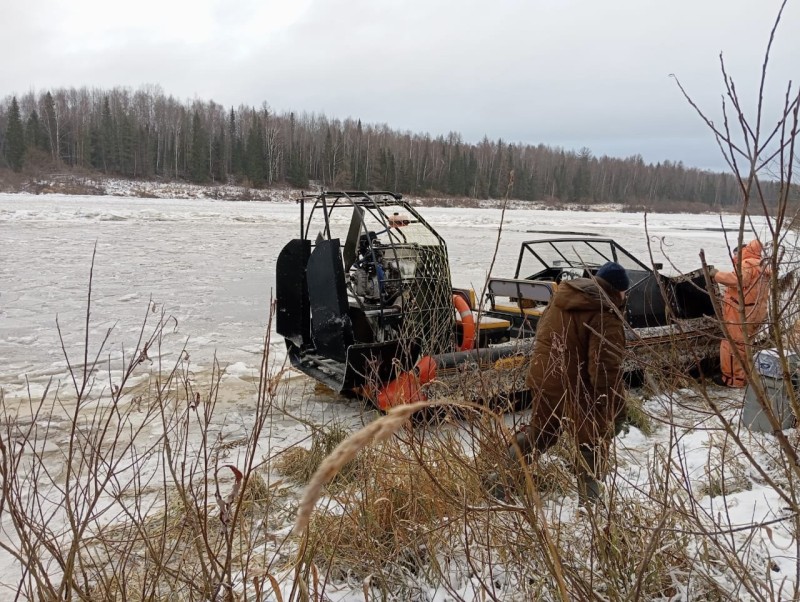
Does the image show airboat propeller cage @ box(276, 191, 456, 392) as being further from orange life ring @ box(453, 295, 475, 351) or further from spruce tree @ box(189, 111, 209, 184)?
spruce tree @ box(189, 111, 209, 184)

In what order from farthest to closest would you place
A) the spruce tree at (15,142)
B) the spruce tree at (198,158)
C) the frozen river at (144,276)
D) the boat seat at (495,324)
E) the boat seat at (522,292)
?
the spruce tree at (198,158) < the spruce tree at (15,142) < the frozen river at (144,276) < the boat seat at (522,292) < the boat seat at (495,324)

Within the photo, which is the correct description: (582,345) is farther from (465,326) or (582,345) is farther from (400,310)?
(465,326)

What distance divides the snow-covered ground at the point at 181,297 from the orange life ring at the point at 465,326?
3.01ft

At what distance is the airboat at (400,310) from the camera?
5088mm

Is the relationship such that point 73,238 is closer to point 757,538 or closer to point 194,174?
point 757,538

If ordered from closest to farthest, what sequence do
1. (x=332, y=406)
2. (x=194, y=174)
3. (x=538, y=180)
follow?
(x=332, y=406), (x=194, y=174), (x=538, y=180)

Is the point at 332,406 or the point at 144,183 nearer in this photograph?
the point at 332,406

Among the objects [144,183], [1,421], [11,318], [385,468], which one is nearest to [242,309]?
[11,318]

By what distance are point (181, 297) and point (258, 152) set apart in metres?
51.6

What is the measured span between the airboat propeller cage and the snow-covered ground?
2.07 feet

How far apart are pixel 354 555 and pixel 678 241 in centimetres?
2501

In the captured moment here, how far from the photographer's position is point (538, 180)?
74.1 meters

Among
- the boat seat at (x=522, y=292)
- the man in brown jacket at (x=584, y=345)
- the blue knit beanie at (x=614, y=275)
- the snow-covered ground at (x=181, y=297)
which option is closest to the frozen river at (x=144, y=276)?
the snow-covered ground at (x=181, y=297)

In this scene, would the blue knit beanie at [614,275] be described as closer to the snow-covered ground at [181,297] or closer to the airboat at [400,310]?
the snow-covered ground at [181,297]
